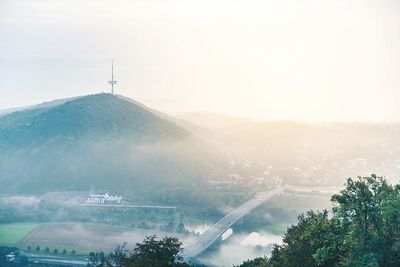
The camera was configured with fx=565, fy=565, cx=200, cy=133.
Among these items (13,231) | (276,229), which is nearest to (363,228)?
(276,229)

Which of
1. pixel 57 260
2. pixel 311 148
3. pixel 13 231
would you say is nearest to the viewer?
pixel 57 260

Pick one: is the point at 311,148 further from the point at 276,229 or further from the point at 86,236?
the point at 86,236

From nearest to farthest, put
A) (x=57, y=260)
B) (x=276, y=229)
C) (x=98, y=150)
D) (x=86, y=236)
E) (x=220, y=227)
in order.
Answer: (x=57, y=260), (x=86, y=236), (x=220, y=227), (x=276, y=229), (x=98, y=150)

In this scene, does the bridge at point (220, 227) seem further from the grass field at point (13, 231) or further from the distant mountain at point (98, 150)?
the grass field at point (13, 231)

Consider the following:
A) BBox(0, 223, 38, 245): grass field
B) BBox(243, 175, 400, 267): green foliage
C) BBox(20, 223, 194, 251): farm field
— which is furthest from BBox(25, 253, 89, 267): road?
BBox(243, 175, 400, 267): green foliage

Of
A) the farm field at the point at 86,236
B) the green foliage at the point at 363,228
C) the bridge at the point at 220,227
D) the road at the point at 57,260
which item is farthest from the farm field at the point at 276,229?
the green foliage at the point at 363,228

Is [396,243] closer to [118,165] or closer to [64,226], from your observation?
[64,226]

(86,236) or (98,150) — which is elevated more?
(98,150)

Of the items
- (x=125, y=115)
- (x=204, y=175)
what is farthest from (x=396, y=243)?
(x=125, y=115)
